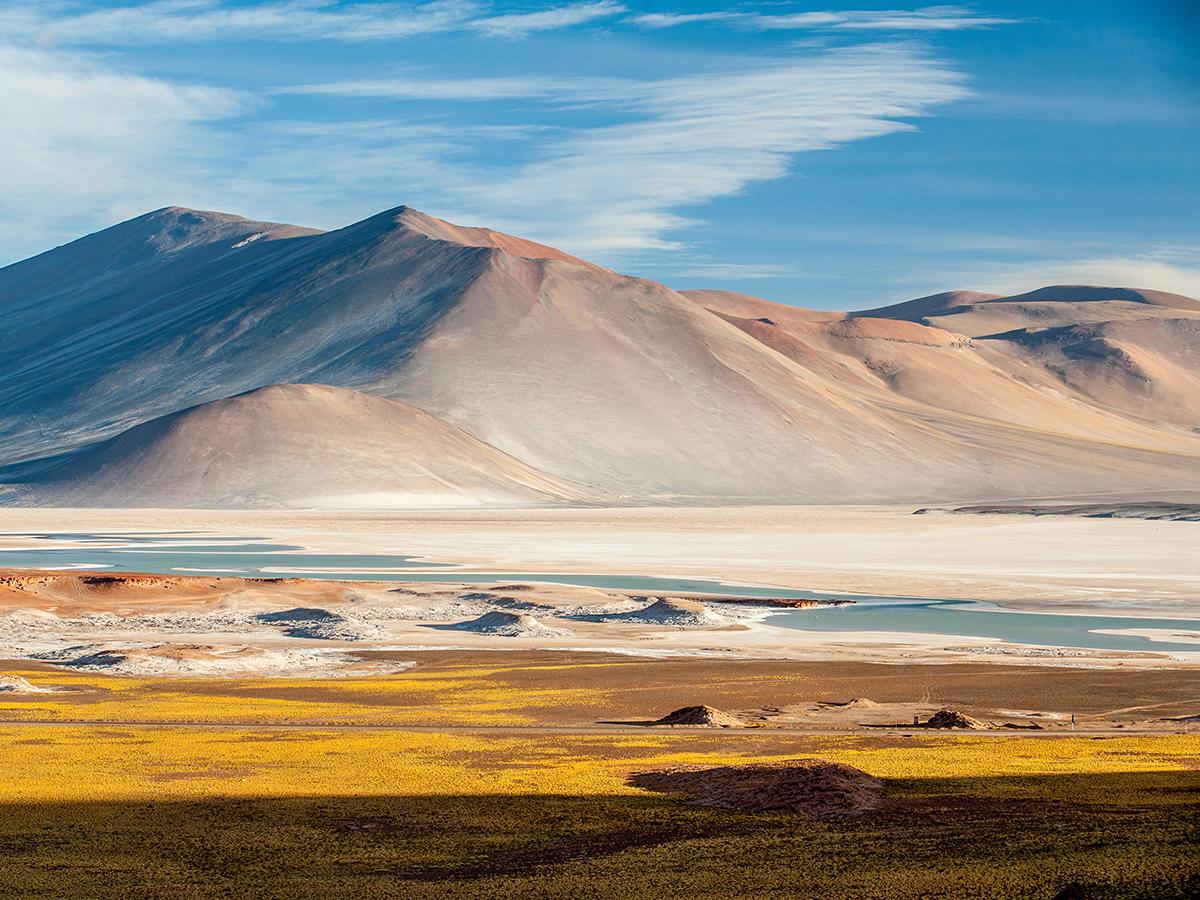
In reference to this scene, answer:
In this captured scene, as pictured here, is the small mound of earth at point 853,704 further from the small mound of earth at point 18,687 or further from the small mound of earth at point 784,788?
the small mound of earth at point 18,687

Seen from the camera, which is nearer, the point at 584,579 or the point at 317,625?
Answer: the point at 317,625

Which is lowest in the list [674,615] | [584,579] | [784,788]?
[584,579]

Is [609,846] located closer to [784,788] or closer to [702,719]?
[784,788]

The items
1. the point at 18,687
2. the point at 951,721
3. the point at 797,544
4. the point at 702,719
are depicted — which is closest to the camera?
the point at 702,719

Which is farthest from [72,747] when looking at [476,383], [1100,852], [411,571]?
[476,383]

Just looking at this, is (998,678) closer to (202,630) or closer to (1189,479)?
(202,630)

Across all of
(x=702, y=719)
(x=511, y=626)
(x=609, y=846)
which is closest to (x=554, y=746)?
(x=702, y=719)
